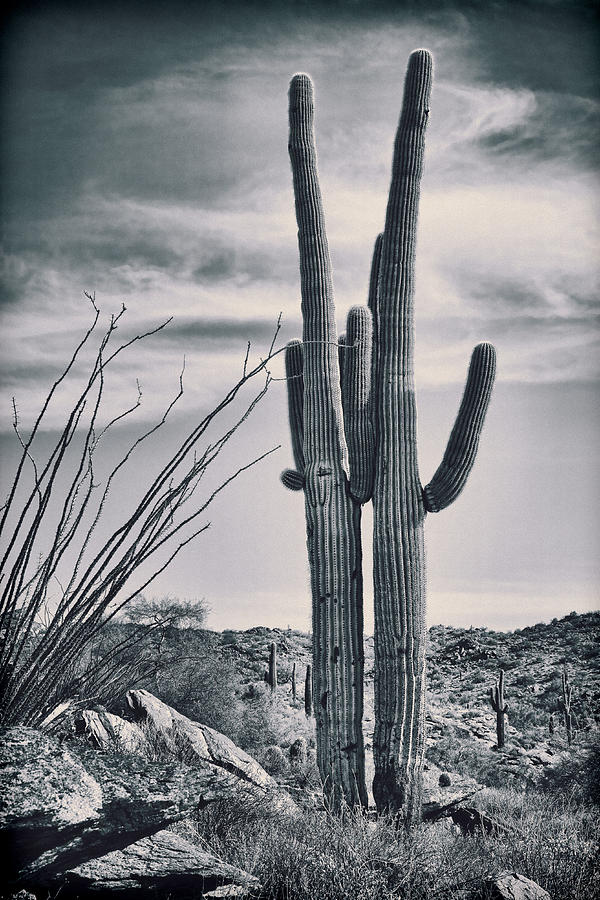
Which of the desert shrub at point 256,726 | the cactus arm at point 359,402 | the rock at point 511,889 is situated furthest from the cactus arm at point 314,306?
the desert shrub at point 256,726

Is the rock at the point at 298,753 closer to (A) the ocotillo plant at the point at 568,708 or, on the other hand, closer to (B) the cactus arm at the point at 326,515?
(B) the cactus arm at the point at 326,515

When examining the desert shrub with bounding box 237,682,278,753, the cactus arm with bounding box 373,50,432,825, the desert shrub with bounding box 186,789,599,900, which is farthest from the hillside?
the desert shrub with bounding box 186,789,599,900

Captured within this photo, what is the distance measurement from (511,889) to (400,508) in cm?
436

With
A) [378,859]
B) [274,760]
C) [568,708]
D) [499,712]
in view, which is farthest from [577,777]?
[378,859]

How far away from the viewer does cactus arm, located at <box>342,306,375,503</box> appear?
29.8 feet

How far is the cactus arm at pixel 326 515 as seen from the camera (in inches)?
338

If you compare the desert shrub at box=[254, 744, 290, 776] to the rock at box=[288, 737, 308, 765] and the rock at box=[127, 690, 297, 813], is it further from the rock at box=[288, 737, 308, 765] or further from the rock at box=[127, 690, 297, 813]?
the rock at box=[127, 690, 297, 813]

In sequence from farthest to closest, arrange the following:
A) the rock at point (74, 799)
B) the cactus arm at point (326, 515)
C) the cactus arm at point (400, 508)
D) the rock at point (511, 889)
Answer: the cactus arm at point (326, 515) < the cactus arm at point (400, 508) < the rock at point (511, 889) < the rock at point (74, 799)

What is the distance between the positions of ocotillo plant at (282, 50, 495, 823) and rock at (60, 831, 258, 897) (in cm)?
433

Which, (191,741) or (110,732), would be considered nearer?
(110,732)

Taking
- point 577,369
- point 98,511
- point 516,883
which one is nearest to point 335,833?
point 516,883

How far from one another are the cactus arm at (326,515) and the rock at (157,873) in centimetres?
437

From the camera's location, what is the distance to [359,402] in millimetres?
9430

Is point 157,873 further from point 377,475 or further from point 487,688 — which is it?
point 487,688
